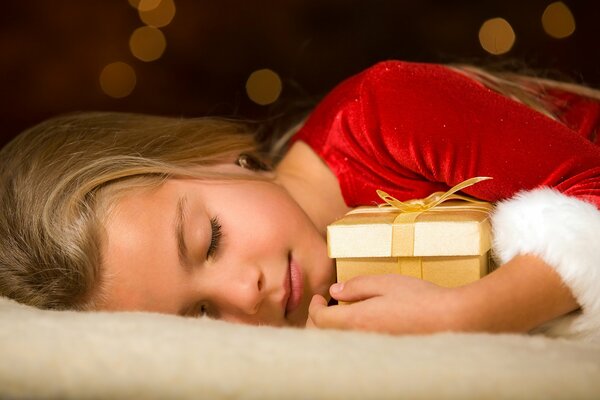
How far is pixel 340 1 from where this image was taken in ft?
5.42

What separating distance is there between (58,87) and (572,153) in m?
1.38

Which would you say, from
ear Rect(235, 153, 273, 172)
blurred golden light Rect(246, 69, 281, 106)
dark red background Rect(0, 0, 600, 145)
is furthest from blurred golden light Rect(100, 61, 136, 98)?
ear Rect(235, 153, 273, 172)

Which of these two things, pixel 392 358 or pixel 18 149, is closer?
pixel 392 358

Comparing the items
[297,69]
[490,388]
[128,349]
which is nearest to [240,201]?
[128,349]

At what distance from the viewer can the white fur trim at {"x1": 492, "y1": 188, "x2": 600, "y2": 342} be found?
743mm

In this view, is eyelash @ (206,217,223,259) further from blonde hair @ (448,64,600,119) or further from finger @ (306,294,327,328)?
blonde hair @ (448,64,600,119)

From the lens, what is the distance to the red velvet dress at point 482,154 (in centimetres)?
77

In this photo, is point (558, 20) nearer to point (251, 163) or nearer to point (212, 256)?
point (251, 163)

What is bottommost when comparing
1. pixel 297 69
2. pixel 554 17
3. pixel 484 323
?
pixel 484 323

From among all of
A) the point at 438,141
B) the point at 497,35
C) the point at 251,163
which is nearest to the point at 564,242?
Result: the point at 438,141

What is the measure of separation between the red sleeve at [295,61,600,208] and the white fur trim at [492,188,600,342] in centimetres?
7

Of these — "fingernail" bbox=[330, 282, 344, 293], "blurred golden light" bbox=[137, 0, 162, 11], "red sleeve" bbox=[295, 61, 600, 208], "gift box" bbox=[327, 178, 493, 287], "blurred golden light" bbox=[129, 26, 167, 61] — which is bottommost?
"fingernail" bbox=[330, 282, 344, 293]

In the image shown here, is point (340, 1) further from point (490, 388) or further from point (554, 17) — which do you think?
point (490, 388)

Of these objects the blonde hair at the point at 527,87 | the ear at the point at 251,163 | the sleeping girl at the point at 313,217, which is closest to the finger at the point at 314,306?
the sleeping girl at the point at 313,217
